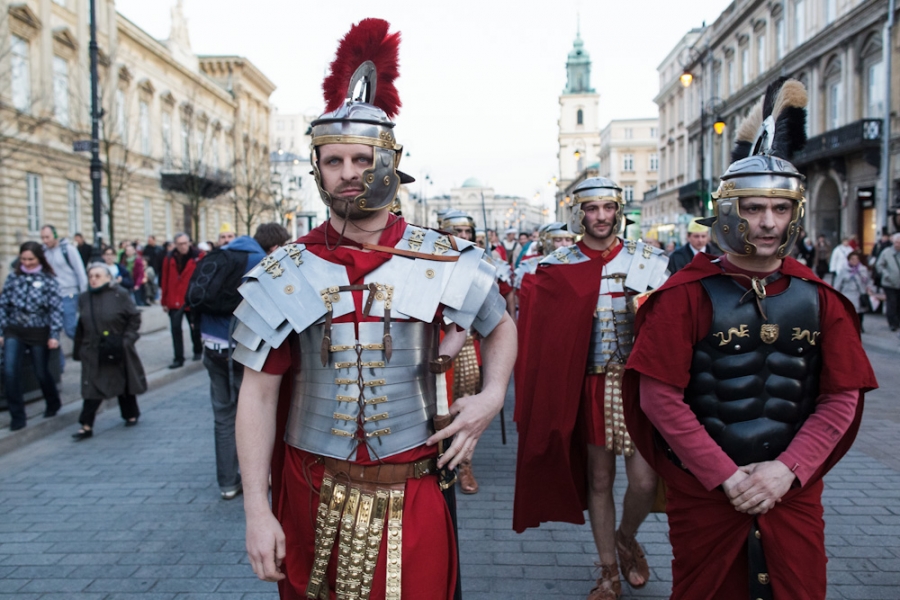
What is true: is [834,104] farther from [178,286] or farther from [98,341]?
[98,341]

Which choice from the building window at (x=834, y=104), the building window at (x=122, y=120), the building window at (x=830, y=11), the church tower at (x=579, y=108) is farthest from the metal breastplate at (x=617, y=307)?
the church tower at (x=579, y=108)

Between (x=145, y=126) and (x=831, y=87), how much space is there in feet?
103

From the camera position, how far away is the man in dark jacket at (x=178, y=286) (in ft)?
37.1

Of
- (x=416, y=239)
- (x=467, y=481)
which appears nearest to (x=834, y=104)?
(x=467, y=481)

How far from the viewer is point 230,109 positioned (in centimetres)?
4891

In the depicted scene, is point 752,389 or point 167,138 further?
point 167,138

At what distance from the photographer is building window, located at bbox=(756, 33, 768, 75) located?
3681cm

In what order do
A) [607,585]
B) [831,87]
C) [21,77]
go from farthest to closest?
1. [831,87]
2. [21,77]
3. [607,585]

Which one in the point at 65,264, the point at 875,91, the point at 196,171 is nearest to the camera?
the point at 65,264

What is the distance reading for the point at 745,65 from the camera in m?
40.0

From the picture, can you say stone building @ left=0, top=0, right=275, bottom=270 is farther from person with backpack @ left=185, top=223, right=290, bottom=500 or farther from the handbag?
person with backpack @ left=185, top=223, right=290, bottom=500

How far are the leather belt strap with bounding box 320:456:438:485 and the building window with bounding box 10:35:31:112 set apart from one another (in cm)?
2689

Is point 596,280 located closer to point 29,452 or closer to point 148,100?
point 29,452

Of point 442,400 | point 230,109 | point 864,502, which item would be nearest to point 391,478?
point 442,400
